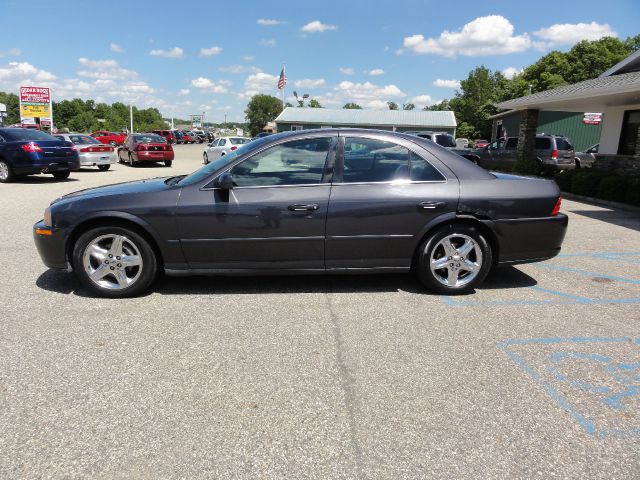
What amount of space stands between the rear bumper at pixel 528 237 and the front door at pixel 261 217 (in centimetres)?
182

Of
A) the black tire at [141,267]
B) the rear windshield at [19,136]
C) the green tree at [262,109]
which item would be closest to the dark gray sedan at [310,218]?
the black tire at [141,267]

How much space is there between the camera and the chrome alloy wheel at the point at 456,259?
4656 millimetres

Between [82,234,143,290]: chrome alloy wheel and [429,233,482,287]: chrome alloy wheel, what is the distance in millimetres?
2889

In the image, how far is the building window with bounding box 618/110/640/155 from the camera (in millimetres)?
14406

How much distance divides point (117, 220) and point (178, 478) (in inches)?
113

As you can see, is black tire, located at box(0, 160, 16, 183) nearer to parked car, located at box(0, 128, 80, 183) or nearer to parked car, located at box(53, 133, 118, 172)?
parked car, located at box(0, 128, 80, 183)

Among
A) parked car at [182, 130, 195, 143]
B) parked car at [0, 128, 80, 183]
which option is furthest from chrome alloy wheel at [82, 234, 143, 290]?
parked car at [182, 130, 195, 143]

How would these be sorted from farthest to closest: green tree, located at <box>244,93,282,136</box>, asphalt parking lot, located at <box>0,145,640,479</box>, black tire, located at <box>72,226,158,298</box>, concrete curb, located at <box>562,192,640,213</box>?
green tree, located at <box>244,93,282,136</box> → concrete curb, located at <box>562,192,640,213</box> → black tire, located at <box>72,226,158,298</box> → asphalt parking lot, located at <box>0,145,640,479</box>

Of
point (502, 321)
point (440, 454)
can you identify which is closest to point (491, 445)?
point (440, 454)

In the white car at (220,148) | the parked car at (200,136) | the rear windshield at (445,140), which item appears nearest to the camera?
the rear windshield at (445,140)

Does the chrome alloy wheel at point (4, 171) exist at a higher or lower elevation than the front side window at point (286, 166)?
lower

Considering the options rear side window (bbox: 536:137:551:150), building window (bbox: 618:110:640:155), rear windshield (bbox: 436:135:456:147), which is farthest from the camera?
rear windshield (bbox: 436:135:456:147)

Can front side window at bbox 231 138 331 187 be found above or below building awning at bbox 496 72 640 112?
below

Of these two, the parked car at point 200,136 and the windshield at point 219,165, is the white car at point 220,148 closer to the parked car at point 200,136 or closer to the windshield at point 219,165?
the windshield at point 219,165
